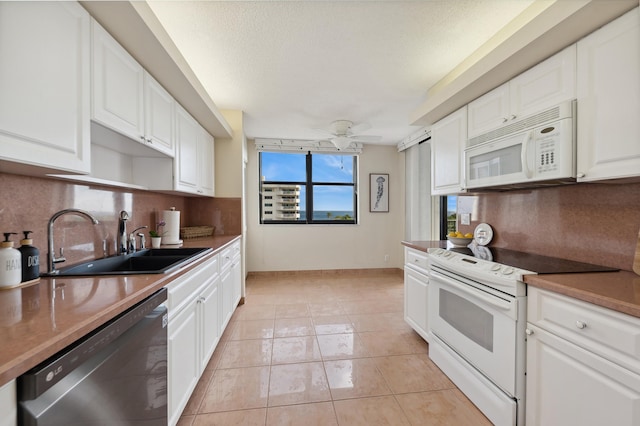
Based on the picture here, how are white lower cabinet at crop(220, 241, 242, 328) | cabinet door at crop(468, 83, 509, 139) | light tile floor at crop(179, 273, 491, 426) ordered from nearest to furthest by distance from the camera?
light tile floor at crop(179, 273, 491, 426)
cabinet door at crop(468, 83, 509, 139)
white lower cabinet at crop(220, 241, 242, 328)

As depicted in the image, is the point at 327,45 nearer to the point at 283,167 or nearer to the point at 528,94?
the point at 528,94

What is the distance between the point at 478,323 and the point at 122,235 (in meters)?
2.53

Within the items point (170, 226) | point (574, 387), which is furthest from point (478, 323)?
point (170, 226)

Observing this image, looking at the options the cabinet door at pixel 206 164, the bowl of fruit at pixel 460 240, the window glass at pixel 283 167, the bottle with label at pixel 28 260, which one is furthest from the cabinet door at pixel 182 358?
the window glass at pixel 283 167

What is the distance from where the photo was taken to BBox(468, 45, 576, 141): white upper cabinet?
57.2 inches

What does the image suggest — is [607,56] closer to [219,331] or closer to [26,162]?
[26,162]

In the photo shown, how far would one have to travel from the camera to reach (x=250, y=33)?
1848 millimetres

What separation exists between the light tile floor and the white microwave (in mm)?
1480

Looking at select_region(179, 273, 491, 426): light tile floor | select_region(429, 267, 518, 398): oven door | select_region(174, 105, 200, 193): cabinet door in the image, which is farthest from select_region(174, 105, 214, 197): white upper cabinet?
select_region(429, 267, 518, 398): oven door

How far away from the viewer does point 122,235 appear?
6.33 ft

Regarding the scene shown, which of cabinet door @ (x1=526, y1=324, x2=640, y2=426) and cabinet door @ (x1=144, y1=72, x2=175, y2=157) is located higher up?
cabinet door @ (x1=144, y1=72, x2=175, y2=157)

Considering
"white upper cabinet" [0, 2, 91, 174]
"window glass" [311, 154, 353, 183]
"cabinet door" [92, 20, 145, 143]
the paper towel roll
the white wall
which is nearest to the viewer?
"white upper cabinet" [0, 2, 91, 174]

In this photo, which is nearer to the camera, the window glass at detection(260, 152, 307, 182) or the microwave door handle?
the microwave door handle

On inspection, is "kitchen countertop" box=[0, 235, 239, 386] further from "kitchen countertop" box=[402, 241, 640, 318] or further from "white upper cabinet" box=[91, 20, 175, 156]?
"kitchen countertop" box=[402, 241, 640, 318]
